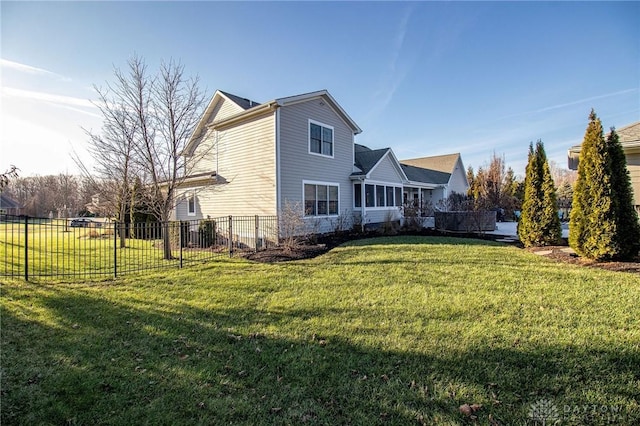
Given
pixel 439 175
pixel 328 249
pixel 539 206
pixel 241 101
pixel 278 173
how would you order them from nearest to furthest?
pixel 539 206 < pixel 328 249 < pixel 278 173 < pixel 241 101 < pixel 439 175

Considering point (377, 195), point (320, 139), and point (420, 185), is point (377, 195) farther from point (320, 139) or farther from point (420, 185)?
point (420, 185)

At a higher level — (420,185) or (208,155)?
(208,155)

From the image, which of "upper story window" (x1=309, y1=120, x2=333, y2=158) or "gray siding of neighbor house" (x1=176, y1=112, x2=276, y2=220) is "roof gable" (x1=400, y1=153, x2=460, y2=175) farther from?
"gray siding of neighbor house" (x1=176, y1=112, x2=276, y2=220)

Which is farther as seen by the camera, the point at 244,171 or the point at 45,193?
the point at 45,193

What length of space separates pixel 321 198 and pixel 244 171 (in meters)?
3.85

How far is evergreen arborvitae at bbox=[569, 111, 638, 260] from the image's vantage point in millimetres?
6840

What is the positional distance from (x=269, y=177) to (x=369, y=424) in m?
10.9

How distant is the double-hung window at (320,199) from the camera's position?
1368cm

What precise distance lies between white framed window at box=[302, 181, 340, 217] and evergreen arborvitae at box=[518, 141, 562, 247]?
798 cm

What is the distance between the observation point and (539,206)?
9633 millimetres

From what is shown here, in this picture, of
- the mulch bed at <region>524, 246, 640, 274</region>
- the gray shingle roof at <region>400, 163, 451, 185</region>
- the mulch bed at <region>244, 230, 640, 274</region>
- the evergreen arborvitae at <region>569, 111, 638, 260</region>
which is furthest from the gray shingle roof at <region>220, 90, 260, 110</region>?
the gray shingle roof at <region>400, 163, 451, 185</region>

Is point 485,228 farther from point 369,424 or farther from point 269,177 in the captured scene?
point 369,424

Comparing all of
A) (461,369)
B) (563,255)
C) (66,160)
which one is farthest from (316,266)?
(66,160)
